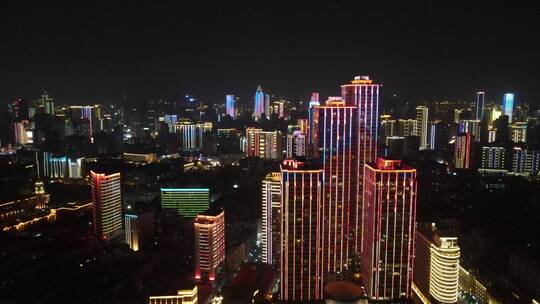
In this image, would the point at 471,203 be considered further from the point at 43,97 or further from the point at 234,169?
the point at 43,97

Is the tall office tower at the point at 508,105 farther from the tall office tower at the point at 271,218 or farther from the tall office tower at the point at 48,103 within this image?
the tall office tower at the point at 48,103

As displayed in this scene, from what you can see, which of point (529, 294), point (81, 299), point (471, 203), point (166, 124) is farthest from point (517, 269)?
point (166, 124)

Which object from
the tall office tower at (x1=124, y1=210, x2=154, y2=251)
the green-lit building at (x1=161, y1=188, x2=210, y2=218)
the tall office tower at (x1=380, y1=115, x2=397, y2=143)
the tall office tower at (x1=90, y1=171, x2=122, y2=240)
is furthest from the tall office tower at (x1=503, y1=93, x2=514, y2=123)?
the tall office tower at (x1=90, y1=171, x2=122, y2=240)

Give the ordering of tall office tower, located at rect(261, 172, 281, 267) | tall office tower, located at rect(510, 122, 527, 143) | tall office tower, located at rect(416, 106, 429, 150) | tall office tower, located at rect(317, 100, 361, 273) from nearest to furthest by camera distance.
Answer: tall office tower, located at rect(317, 100, 361, 273)
tall office tower, located at rect(261, 172, 281, 267)
tall office tower, located at rect(510, 122, 527, 143)
tall office tower, located at rect(416, 106, 429, 150)

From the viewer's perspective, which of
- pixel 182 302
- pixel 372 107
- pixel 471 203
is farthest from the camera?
pixel 471 203

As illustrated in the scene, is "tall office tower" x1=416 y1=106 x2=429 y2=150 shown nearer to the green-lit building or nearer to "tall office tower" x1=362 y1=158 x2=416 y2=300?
the green-lit building

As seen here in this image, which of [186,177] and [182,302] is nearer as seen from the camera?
[182,302]

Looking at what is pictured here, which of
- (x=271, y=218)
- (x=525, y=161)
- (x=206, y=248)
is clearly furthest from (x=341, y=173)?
(x=525, y=161)

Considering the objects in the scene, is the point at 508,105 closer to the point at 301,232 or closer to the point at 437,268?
the point at 437,268
